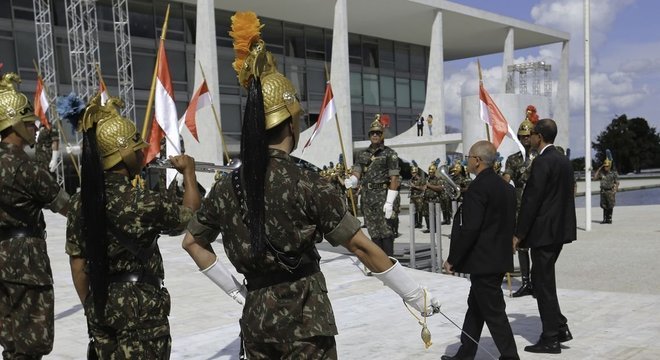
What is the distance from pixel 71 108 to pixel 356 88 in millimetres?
36506

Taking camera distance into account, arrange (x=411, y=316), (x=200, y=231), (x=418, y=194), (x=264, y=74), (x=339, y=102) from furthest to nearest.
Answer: (x=339, y=102), (x=418, y=194), (x=411, y=316), (x=200, y=231), (x=264, y=74)

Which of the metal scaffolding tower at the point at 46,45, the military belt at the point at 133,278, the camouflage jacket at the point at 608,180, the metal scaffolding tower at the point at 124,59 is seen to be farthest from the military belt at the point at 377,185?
the metal scaffolding tower at the point at 46,45

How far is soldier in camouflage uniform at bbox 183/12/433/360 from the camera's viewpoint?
2.69 meters

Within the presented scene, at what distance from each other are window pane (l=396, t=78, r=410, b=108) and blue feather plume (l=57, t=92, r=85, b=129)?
3979 cm

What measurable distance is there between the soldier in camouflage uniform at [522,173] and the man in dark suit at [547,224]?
1.95 metres

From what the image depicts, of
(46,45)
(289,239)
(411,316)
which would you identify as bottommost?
(411,316)

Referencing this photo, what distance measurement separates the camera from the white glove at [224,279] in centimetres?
318

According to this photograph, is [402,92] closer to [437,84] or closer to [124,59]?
[437,84]

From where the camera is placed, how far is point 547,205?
5500 millimetres

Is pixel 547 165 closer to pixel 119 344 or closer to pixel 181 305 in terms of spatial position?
pixel 119 344

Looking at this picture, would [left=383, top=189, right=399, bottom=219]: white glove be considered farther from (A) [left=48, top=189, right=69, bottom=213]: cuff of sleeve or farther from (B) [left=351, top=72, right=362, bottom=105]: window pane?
(B) [left=351, top=72, right=362, bottom=105]: window pane

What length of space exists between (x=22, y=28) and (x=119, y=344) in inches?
1064

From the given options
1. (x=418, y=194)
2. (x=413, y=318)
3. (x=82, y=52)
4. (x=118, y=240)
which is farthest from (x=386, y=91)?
(x=118, y=240)

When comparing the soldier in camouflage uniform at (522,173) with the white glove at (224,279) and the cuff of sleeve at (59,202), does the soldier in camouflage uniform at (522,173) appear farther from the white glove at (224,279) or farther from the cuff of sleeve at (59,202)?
the cuff of sleeve at (59,202)
